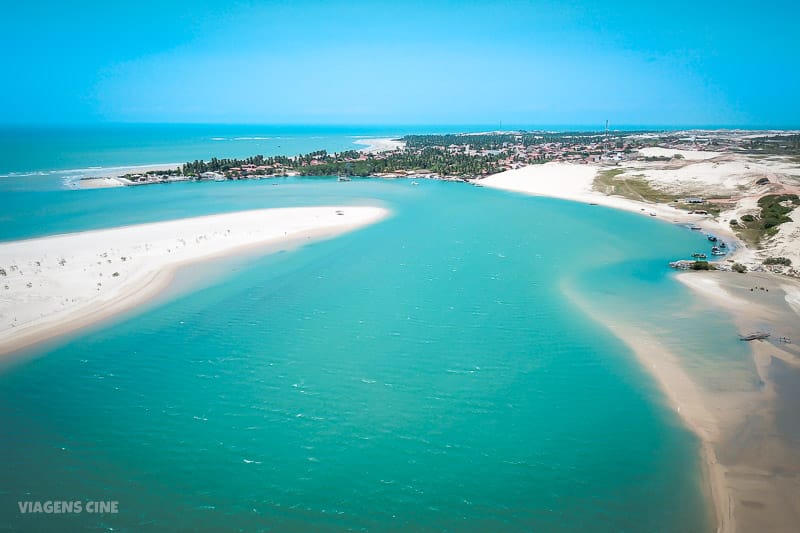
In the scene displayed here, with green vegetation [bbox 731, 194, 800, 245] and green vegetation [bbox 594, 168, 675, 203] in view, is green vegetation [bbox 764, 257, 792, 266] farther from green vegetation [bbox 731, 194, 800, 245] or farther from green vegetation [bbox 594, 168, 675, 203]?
green vegetation [bbox 594, 168, 675, 203]

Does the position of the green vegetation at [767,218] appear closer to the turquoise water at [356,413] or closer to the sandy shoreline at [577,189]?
the sandy shoreline at [577,189]

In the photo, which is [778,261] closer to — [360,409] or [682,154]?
[360,409]

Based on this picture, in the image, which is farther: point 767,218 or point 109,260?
point 767,218

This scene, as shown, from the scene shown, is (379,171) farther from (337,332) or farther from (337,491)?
(337,491)

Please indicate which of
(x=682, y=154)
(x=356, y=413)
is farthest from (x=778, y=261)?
(x=682, y=154)

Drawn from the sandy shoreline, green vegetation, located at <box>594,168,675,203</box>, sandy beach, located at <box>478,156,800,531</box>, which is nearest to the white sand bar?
sandy beach, located at <box>478,156,800,531</box>

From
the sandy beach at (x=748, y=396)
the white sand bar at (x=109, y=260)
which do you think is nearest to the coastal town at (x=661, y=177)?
the sandy beach at (x=748, y=396)
